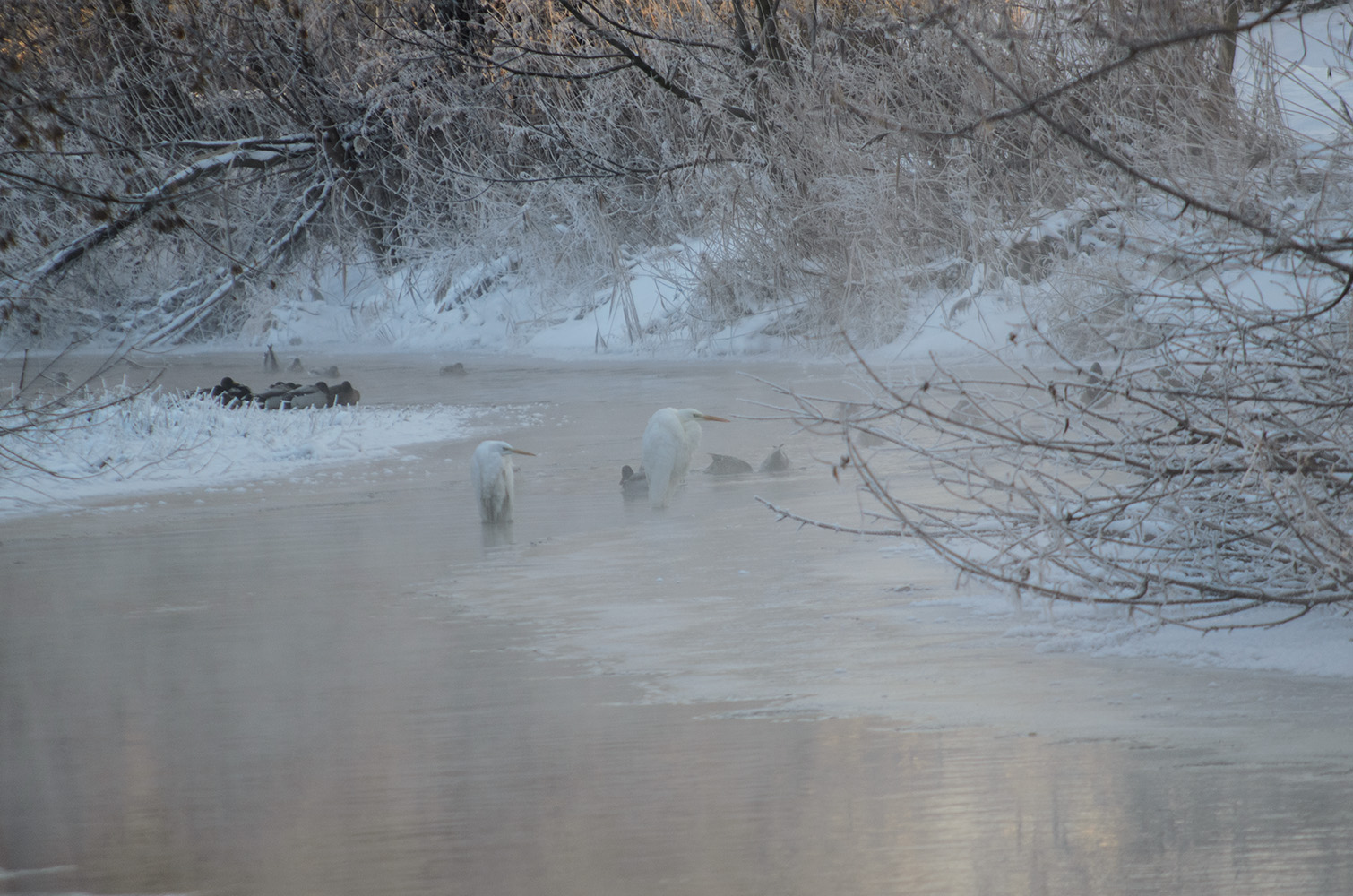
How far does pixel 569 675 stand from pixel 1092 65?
875 centimetres

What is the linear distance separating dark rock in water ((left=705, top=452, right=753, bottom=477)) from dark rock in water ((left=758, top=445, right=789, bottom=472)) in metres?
0.11

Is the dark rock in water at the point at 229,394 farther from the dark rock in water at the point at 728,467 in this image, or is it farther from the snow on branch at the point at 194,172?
the dark rock in water at the point at 728,467

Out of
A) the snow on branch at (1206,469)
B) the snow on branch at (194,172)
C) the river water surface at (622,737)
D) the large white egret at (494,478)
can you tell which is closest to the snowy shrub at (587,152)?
the snow on branch at (194,172)

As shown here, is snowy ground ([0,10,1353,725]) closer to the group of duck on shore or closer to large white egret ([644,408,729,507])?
the group of duck on shore

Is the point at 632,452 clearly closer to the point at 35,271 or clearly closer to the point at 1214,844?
the point at 1214,844

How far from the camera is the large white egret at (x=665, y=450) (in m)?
7.46

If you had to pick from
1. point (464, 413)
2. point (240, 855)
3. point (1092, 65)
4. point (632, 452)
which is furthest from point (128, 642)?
point (1092, 65)

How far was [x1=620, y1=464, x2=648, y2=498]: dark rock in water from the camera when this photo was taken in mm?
8012

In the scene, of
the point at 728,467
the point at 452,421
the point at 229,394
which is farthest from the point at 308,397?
the point at 728,467

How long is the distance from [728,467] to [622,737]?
504 centimetres

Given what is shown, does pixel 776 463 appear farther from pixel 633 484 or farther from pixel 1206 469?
pixel 1206 469

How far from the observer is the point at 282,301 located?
23.2m

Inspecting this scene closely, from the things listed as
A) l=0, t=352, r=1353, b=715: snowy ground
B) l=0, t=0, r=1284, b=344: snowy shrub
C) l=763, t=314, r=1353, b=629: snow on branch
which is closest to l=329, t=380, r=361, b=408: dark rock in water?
l=0, t=352, r=1353, b=715: snowy ground

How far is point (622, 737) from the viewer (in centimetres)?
377
